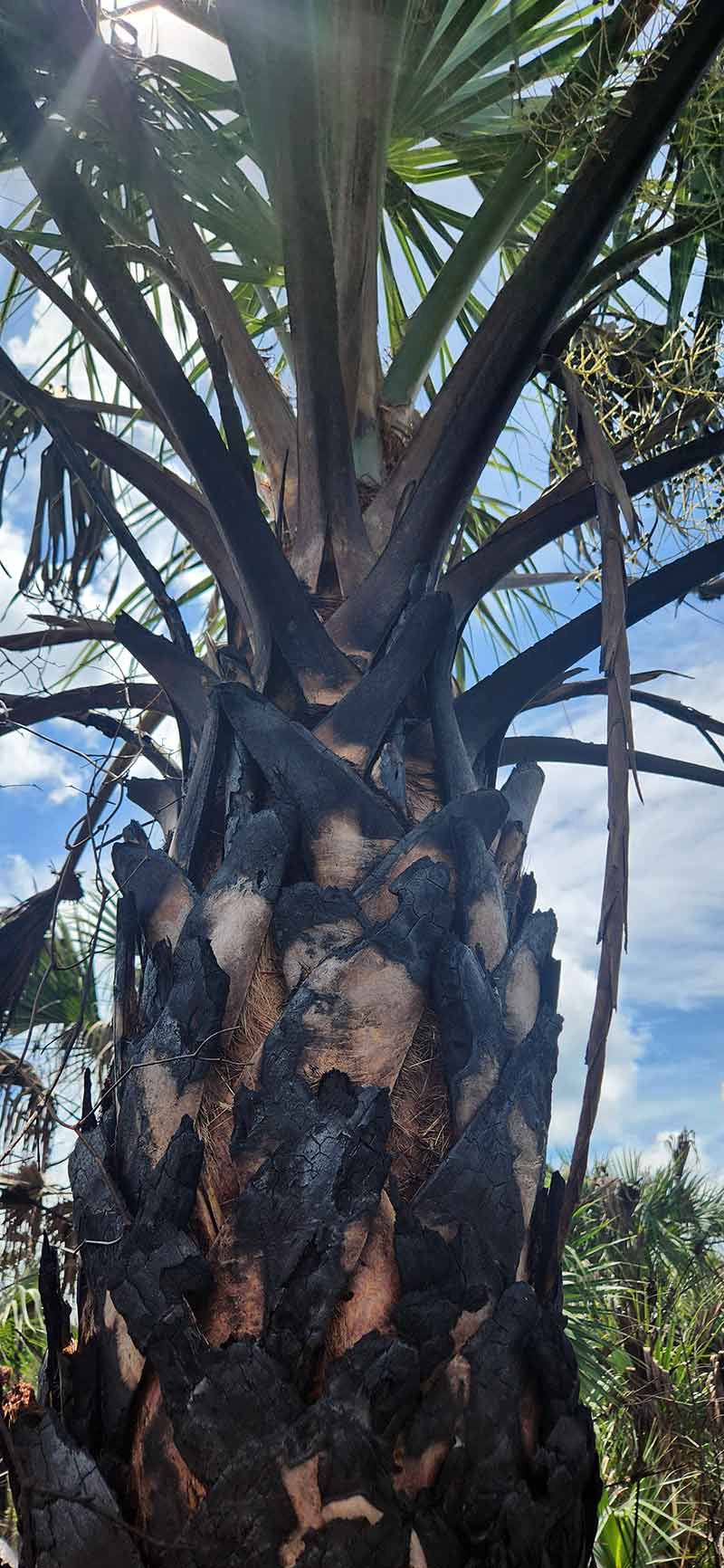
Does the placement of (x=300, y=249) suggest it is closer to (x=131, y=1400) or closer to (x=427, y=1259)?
(x=427, y=1259)

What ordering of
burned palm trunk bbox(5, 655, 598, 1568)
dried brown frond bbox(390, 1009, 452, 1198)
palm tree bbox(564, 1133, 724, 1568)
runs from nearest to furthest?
burned palm trunk bbox(5, 655, 598, 1568), dried brown frond bbox(390, 1009, 452, 1198), palm tree bbox(564, 1133, 724, 1568)

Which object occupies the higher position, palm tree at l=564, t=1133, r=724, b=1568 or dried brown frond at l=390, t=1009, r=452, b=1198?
dried brown frond at l=390, t=1009, r=452, b=1198

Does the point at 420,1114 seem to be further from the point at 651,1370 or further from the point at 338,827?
the point at 651,1370

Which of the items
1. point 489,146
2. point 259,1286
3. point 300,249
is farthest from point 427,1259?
point 489,146

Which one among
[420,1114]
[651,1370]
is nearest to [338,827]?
[420,1114]

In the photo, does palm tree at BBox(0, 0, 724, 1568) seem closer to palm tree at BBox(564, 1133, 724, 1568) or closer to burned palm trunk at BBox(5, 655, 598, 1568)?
burned palm trunk at BBox(5, 655, 598, 1568)

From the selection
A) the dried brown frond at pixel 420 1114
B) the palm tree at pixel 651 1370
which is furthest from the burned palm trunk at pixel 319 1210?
the palm tree at pixel 651 1370

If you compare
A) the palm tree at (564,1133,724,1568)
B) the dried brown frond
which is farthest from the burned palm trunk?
the palm tree at (564,1133,724,1568)

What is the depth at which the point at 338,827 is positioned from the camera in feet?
5.54

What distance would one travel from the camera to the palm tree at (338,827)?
124cm

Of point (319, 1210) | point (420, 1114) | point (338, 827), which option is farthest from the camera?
point (338, 827)

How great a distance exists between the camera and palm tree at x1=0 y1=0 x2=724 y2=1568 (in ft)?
4.08

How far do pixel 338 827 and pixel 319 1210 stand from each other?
1.97 ft

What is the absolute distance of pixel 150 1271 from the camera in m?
1.32
